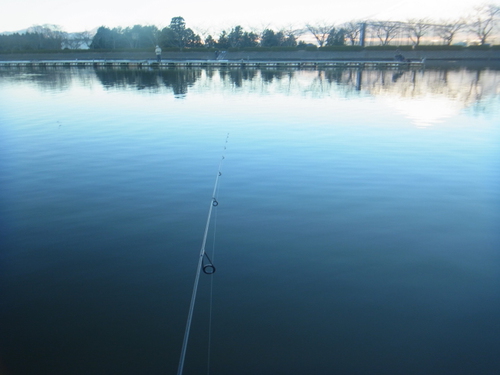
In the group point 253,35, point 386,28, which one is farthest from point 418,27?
point 253,35

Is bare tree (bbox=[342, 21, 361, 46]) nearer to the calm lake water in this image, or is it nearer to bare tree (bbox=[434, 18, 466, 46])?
bare tree (bbox=[434, 18, 466, 46])

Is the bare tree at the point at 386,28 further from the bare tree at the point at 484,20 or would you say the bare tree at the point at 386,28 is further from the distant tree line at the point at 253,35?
the bare tree at the point at 484,20

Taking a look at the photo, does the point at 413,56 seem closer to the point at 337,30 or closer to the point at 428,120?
the point at 337,30

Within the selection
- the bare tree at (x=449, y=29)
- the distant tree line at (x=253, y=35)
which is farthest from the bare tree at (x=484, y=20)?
the bare tree at (x=449, y=29)

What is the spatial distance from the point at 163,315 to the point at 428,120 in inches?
398

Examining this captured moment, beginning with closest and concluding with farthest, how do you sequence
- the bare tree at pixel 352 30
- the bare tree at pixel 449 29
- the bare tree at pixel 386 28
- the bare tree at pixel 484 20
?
the bare tree at pixel 484 20 → the bare tree at pixel 449 29 → the bare tree at pixel 386 28 → the bare tree at pixel 352 30

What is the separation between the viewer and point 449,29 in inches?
1924

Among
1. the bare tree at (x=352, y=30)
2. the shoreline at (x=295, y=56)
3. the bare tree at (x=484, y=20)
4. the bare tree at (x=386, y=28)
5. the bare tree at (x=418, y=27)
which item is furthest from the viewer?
the bare tree at (x=352, y=30)

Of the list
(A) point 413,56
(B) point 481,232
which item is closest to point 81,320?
A: (B) point 481,232

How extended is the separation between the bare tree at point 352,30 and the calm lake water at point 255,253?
48.8m

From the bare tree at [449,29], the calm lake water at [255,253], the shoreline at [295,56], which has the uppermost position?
the bare tree at [449,29]

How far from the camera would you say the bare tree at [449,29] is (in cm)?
4775

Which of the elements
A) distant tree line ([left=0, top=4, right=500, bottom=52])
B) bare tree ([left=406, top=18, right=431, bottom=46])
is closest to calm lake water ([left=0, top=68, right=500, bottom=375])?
distant tree line ([left=0, top=4, right=500, bottom=52])

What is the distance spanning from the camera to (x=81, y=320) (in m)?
3.08
